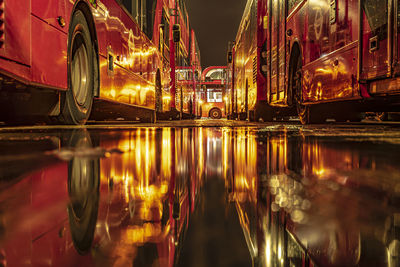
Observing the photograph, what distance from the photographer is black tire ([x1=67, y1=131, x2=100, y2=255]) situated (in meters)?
0.39

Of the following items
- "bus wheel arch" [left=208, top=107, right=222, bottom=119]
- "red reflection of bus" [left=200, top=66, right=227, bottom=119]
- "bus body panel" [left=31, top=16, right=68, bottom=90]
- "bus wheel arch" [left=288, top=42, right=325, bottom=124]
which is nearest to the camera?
"bus body panel" [left=31, top=16, right=68, bottom=90]

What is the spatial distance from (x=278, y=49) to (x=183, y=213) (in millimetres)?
5481

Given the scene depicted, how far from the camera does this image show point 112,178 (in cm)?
76

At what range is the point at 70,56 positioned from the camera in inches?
110

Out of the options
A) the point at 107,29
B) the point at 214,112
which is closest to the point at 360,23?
the point at 107,29

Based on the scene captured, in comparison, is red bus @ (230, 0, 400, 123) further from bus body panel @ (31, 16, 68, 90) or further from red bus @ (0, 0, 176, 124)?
bus body panel @ (31, 16, 68, 90)

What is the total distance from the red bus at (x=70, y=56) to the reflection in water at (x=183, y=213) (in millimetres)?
1409

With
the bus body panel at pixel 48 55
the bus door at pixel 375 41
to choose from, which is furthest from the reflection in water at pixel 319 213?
the bus door at pixel 375 41

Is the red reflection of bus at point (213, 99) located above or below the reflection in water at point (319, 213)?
above

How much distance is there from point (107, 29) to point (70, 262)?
3573mm

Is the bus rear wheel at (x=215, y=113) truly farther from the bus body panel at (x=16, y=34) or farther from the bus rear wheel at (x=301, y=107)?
the bus body panel at (x=16, y=34)

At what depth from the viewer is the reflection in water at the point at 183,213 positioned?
35 cm

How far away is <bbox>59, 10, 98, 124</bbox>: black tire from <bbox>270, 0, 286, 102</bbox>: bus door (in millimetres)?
3039

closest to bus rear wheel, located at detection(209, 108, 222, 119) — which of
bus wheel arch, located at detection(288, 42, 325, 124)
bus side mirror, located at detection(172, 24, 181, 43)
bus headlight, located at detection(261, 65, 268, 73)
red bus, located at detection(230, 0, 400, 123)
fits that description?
bus side mirror, located at detection(172, 24, 181, 43)
